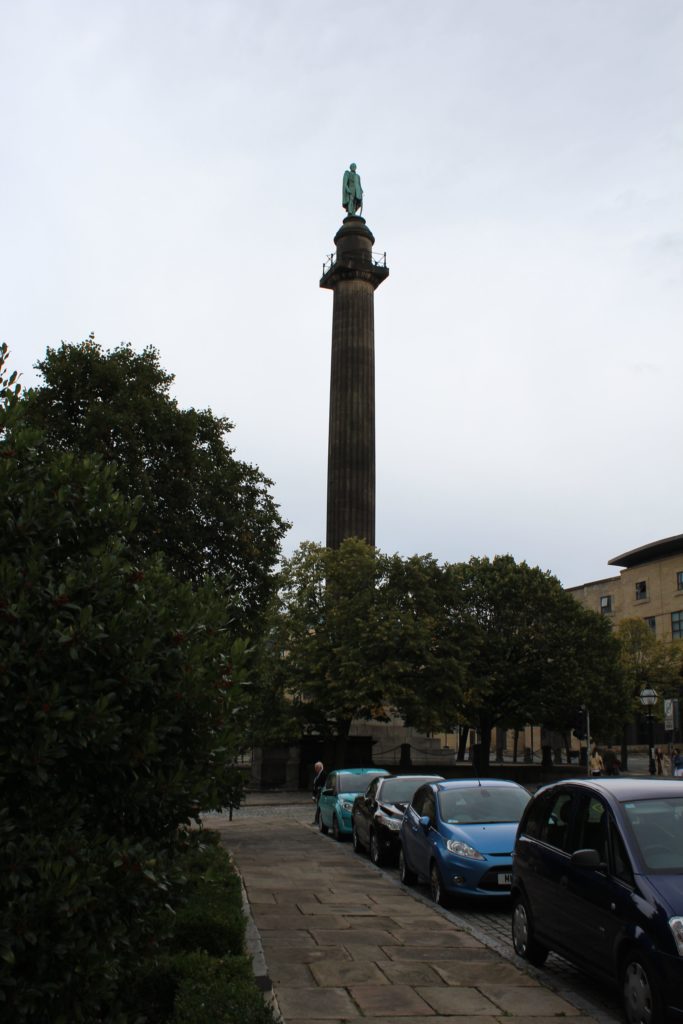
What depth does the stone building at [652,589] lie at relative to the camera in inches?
2980

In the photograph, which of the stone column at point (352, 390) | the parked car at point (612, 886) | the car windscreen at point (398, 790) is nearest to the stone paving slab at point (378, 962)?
the parked car at point (612, 886)

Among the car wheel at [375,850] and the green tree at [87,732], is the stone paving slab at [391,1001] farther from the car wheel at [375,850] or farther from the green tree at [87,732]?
the car wheel at [375,850]

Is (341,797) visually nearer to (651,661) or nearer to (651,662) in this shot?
(651,662)

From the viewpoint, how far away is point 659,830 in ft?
25.9

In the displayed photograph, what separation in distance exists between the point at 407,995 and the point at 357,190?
59.7 m

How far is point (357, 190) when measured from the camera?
62.8 metres

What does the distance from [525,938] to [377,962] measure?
4.92ft

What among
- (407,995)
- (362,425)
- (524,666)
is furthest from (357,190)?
(407,995)

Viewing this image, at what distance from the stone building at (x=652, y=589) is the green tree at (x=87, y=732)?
7027 centimetres

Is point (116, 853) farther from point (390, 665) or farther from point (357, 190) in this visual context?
point (357, 190)

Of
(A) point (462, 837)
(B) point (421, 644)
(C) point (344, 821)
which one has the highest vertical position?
(B) point (421, 644)

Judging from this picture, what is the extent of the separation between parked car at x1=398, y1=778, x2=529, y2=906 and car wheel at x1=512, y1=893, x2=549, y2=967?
2742mm

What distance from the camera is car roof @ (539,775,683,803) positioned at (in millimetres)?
8297

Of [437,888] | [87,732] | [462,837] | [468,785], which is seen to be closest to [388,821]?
[468,785]
